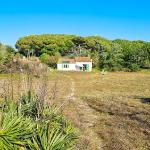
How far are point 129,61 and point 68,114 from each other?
2242 inches

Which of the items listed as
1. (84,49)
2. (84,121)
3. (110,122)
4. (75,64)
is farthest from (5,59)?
(84,49)

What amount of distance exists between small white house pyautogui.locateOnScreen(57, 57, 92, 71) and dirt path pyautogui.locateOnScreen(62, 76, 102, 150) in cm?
4867

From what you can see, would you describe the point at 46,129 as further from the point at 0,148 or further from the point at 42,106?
the point at 42,106

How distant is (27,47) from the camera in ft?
299

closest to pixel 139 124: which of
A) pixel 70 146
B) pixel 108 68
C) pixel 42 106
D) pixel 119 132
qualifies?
pixel 119 132

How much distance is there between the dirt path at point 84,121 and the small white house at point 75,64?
48.7 metres

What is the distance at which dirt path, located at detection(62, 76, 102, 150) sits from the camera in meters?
14.3

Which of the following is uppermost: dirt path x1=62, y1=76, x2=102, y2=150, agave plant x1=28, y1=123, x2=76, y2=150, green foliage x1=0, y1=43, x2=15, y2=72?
green foliage x1=0, y1=43, x2=15, y2=72

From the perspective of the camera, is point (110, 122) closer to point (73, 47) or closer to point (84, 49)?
point (73, 47)

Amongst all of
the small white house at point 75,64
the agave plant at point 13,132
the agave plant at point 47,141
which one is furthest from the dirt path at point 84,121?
the small white house at point 75,64

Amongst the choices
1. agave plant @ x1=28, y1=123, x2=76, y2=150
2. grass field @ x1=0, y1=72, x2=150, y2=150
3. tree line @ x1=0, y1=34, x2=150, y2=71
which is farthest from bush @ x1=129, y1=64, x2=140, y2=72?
agave plant @ x1=28, y1=123, x2=76, y2=150

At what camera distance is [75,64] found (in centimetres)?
7894

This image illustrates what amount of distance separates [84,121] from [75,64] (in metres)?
60.1

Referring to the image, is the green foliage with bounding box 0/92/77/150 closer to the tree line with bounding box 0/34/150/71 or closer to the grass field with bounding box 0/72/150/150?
the grass field with bounding box 0/72/150/150
